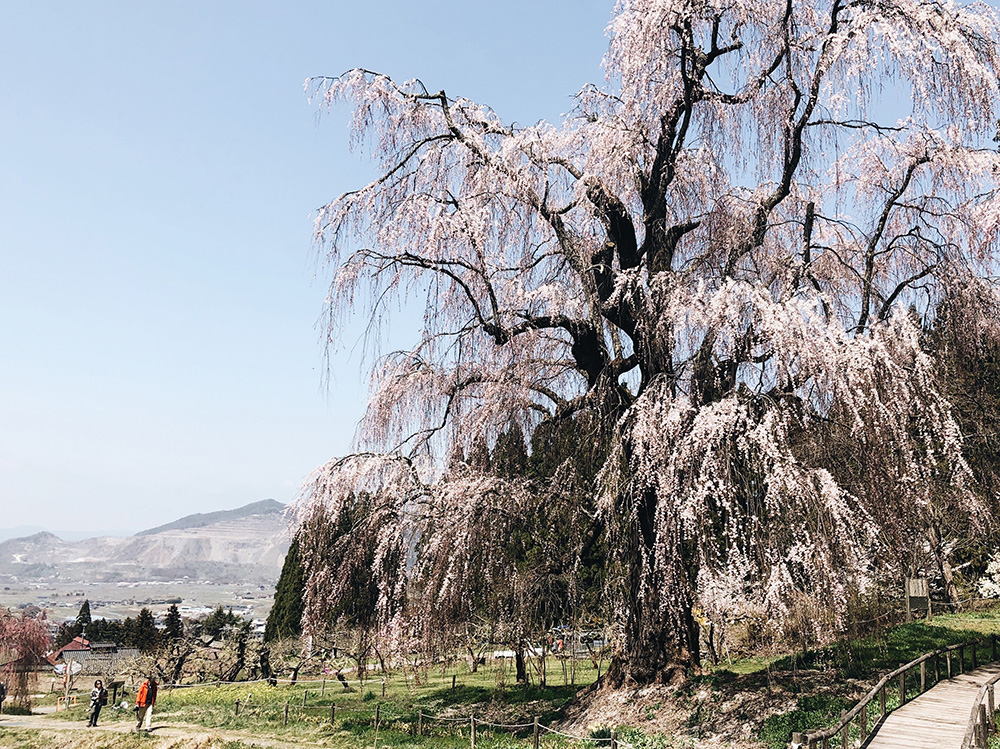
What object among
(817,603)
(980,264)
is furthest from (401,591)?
(980,264)

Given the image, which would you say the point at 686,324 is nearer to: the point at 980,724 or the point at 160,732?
the point at 980,724

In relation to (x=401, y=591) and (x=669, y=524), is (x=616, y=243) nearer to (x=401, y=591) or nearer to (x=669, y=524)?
(x=669, y=524)

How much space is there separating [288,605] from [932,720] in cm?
3522

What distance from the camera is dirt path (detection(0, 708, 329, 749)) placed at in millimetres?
16875

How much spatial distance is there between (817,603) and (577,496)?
479cm

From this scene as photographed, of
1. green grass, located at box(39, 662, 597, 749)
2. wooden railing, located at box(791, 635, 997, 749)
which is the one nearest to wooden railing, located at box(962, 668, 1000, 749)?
wooden railing, located at box(791, 635, 997, 749)

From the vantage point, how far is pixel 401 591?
46.2ft

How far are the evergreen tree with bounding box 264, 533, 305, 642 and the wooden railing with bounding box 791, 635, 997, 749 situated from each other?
29.2 m

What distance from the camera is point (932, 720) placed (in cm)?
1152

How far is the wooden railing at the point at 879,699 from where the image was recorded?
29.7 feet

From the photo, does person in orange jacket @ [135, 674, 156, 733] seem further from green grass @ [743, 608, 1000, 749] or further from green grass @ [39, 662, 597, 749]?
green grass @ [743, 608, 1000, 749]

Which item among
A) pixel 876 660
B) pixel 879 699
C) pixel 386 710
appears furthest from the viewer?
pixel 386 710

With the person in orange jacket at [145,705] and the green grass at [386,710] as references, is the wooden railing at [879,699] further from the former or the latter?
the person in orange jacket at [145,705]

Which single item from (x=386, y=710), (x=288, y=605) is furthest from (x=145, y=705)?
(x=288, y=605)
